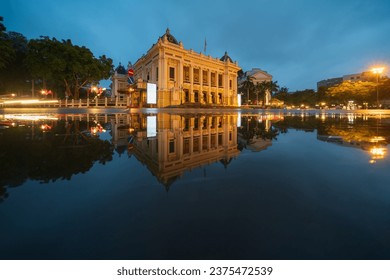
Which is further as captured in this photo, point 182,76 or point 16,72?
point 182,76

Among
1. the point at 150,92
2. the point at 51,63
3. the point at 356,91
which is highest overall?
the point at 51,63

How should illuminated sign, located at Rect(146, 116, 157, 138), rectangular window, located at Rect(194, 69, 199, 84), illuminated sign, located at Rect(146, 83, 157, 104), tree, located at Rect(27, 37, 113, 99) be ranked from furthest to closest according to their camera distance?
rectangular window, located at Rect(194, 69, 199, 84)
tree, located at Rect(27, 37, 113, 99)
illuminated sign, located at Rect(146, 83, 157, 104)
illuminated sign, located at Rect(146, 116, 157, 138)

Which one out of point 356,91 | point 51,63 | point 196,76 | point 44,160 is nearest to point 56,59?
point 51,63

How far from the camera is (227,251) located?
1002 mm

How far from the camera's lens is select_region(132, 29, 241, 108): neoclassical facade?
38750 mm

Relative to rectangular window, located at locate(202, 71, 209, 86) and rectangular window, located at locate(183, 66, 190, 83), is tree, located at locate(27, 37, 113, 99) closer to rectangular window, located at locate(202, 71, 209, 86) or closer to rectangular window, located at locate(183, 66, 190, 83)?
rectangular window, located at locate(183, 66, 190, 83)

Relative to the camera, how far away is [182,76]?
1671 inches

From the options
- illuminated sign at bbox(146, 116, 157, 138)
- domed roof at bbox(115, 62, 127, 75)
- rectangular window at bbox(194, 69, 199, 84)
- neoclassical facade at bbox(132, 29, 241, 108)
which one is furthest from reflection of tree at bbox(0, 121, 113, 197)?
domed roof at bbox(115, 62, 127, 75)

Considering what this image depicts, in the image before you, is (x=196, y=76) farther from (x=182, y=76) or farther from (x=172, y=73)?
(x=172, y=73)

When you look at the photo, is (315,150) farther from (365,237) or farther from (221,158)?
(365,237)

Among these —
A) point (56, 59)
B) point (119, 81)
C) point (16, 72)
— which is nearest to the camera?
point (56, 59)

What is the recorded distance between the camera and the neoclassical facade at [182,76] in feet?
127

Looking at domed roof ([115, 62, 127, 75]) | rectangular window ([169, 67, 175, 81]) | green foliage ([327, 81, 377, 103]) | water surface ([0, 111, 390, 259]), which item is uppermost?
domed roof ([115, 62, 127, 75])

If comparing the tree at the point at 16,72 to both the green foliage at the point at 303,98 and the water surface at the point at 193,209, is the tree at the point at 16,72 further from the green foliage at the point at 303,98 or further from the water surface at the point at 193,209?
the green foliage at the point at 303,98
